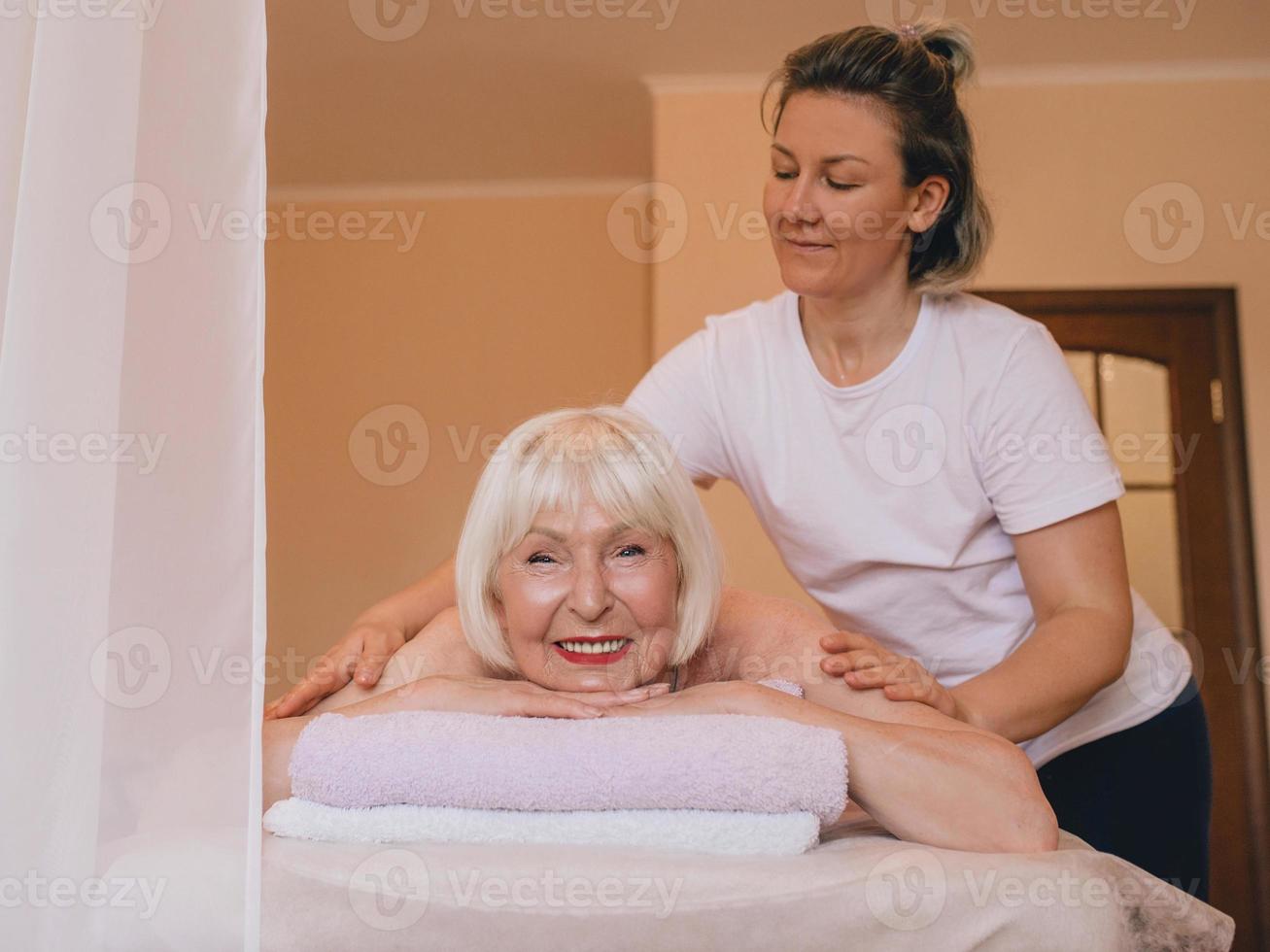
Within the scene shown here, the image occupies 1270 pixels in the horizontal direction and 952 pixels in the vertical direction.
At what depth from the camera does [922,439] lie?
5.24 feet

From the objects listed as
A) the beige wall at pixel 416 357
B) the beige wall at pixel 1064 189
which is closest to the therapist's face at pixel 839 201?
the beige wall at pixel 1064 189

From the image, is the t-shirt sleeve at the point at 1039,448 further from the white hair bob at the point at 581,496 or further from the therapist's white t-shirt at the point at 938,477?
the white hair bob at the point at 581,496

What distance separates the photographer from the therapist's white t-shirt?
153 cm

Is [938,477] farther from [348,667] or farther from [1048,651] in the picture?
[348,667]

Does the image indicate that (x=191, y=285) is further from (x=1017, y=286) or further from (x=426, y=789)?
(x=1017, y=286)

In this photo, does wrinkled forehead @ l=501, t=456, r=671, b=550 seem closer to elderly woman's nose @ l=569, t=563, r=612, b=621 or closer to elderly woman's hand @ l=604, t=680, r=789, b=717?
elderly woman's nose @ l=569, t=563, r=612, b=621

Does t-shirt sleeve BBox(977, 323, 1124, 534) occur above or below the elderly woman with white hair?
above

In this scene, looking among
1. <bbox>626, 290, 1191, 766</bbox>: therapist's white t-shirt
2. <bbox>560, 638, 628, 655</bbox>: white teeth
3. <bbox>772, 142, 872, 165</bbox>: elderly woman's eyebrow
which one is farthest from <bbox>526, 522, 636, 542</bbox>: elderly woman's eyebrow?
<bbox>772, 142, 872, 165</bbox>: elderly woman's eyebrow

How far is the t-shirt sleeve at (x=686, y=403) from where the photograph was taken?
1727 mm

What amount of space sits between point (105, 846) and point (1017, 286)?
3.44 meters

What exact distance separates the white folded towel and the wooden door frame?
3117mm

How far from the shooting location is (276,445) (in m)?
4.86

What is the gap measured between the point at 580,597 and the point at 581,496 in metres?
0.10

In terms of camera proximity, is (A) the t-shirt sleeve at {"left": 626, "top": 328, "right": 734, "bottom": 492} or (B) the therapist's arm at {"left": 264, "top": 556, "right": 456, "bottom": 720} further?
(A) the t-shirt sleeve at {"left": 626, "top": 328, "right": 734, "bottom": 492}
